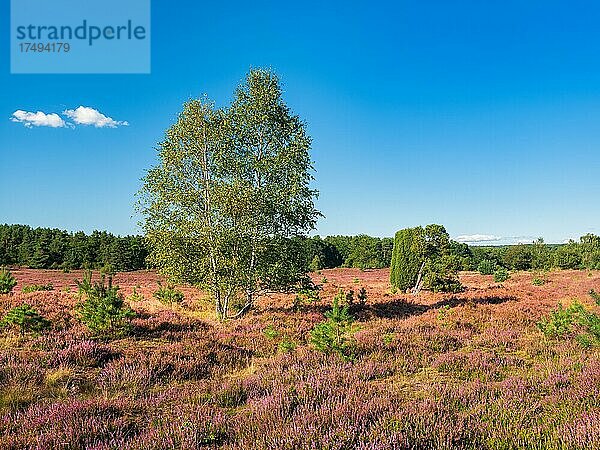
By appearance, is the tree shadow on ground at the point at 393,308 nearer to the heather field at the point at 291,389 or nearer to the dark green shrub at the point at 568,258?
the heather field at the point at 291,389

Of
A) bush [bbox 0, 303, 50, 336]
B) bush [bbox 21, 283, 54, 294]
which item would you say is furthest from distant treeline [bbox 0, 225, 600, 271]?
bush [bbox 0, 303, 50, 336]

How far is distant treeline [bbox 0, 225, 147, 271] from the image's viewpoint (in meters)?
74.8

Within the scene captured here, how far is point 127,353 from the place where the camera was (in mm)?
9758

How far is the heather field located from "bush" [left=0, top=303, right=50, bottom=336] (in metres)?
0.31

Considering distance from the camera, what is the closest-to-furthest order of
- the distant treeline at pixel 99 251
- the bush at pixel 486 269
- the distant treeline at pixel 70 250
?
the bush at pixel 486 269 → the distant treeline at pixel 99 251 → the distant treeline at pixel 70 250

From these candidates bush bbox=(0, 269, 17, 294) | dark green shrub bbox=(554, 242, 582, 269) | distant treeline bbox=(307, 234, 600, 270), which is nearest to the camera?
bush bbox=(0, 269, 17, 294)

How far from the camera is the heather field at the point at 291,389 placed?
17.3ft

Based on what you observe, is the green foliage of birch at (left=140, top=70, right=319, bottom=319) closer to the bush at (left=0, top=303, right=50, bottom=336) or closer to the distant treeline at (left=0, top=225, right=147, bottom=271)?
the bush at (left=0, top=303, right=50, bottom=336)

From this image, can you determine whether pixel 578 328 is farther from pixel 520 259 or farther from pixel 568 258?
pixel 520 259

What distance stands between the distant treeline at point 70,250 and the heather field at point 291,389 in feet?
215

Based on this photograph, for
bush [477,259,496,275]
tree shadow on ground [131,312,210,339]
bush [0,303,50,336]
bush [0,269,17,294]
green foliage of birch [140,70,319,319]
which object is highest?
green foliage of birch [140,70,319,319]

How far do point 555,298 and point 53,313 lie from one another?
78.6 feet

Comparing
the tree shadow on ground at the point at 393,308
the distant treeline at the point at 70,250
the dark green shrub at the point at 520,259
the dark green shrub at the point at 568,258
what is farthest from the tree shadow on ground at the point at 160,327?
the dark green shrub at the point at 520,259

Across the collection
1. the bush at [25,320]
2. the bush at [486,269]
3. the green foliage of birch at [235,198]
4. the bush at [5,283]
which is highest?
the green foliage of birch at [235,198]
